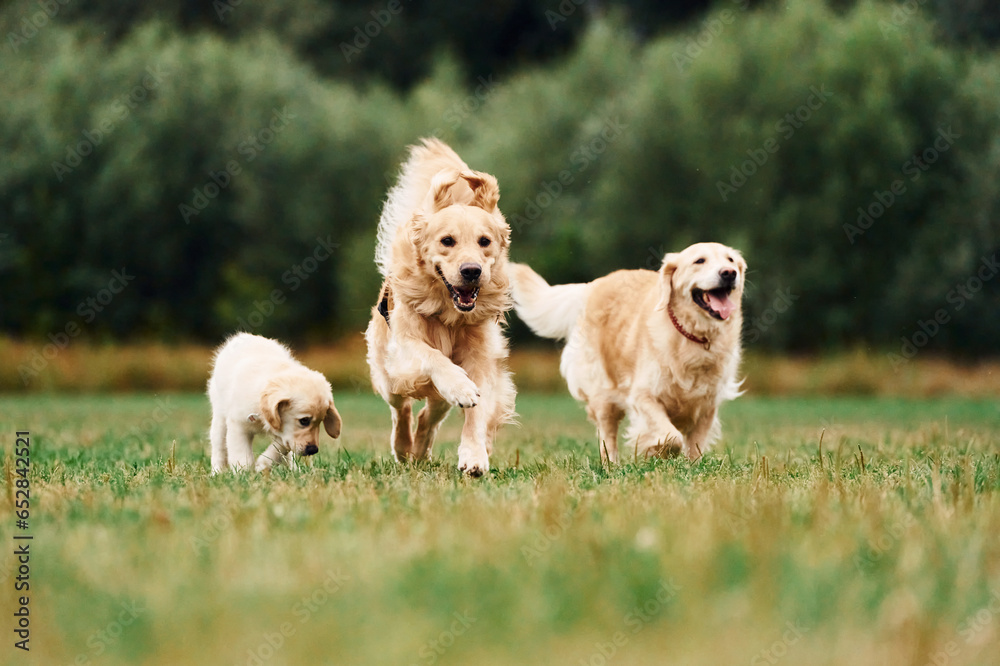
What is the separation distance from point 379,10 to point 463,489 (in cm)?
3873

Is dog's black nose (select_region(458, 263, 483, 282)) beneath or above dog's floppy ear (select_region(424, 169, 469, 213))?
beneath

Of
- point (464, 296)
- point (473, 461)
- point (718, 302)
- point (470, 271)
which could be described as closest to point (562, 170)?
point (718, 302)

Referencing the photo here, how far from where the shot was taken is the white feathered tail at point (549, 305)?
801 cm

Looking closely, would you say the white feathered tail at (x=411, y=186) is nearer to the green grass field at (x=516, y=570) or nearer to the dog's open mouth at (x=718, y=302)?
the dog's open mouth at (x=718, y=302)

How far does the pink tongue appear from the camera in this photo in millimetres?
6270

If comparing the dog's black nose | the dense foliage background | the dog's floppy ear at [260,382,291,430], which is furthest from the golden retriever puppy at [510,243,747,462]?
the dense foliage background

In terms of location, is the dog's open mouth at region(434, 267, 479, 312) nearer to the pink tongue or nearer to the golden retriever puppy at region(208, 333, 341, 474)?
the golden retriever puppy at region(208, 333, 341, 474)

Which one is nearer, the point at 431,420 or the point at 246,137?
the point at 431,420

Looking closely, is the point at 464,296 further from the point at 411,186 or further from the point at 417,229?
the point at 411,186

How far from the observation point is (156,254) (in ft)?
88.2

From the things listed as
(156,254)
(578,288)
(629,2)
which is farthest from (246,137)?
(578,288)

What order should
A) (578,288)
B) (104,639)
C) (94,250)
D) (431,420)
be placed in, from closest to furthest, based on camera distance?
1. (104,639)
2. (431,420)
3. (578,288)
4. (94,250)

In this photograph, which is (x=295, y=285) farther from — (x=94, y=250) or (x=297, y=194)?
(x=94, y=250)

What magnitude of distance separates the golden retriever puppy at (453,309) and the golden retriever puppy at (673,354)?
0.83 metres
